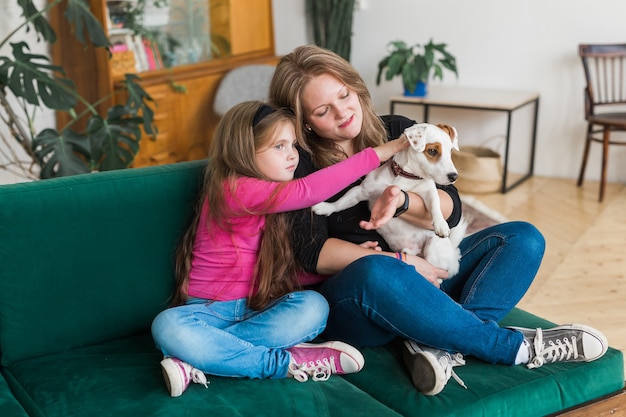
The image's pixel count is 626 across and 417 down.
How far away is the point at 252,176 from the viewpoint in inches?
78.9

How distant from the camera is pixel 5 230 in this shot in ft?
6.25

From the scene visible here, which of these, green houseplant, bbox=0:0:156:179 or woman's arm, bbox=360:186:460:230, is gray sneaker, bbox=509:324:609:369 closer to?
woman's arm, bbox=360:186:460:230

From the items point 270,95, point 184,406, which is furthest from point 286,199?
point 184,406

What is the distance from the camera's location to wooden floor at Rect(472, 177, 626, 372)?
312cm

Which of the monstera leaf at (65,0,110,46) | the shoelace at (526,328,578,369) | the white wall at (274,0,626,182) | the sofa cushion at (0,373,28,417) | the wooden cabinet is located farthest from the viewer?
the white wall at (274,0,626,182)

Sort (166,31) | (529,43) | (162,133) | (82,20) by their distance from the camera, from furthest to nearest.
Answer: (529,43)
(166,31)
(162,133)
(82,20)

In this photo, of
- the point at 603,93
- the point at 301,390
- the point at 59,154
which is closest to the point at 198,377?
the point at 301,390

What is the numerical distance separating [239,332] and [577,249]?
2.41 meters

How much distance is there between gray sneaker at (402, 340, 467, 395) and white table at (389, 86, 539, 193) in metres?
2.89

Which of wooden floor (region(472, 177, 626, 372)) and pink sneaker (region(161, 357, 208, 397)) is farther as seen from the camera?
wooden floor (region(472, 177, 626, 372))

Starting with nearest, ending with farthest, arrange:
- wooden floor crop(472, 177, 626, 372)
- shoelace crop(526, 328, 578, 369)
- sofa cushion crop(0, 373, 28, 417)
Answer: sofa cushion crop(0, 373, 28, 417) → shoelace crop(526, 328, 578, 369) → wooden floor crop(472, 177, 626, 372)

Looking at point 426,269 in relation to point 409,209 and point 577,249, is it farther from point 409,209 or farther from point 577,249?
point 577,249

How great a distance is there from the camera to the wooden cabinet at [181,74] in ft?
14.1

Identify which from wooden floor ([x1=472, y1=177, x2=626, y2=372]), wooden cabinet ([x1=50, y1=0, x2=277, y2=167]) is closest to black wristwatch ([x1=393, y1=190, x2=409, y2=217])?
wooden floor ([x1=472, y1=177, x2=626, y2=372])
